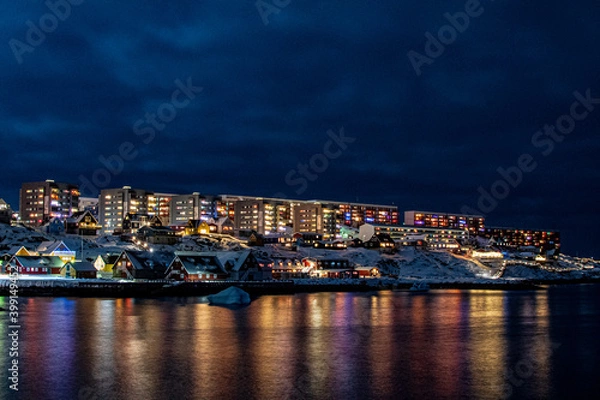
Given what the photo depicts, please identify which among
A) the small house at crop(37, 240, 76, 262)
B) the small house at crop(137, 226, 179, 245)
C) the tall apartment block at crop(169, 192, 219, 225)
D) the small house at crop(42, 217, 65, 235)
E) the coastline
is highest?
the tall apartment block at crop(169, 192, 219, 225)

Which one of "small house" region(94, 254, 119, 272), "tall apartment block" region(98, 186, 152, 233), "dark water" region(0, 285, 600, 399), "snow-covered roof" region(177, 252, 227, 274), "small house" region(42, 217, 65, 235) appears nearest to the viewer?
"dark water" region(0, 285, 600, 399)

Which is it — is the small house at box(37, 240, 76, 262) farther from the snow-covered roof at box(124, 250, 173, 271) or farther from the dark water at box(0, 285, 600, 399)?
the dark water at box(0, 285, 600, 399)

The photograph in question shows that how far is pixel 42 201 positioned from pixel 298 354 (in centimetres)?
14303

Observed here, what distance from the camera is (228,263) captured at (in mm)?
92375

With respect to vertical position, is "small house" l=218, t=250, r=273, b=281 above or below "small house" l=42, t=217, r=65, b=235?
below

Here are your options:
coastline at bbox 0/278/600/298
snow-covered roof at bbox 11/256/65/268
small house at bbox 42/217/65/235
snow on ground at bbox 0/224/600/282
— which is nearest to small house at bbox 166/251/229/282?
coastline at bbox 0/278/600/298

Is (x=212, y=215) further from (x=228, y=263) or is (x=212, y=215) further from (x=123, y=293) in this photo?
(x=123, y=293)

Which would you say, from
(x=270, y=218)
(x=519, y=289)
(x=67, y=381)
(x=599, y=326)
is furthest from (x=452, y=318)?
(x=270, y=218)

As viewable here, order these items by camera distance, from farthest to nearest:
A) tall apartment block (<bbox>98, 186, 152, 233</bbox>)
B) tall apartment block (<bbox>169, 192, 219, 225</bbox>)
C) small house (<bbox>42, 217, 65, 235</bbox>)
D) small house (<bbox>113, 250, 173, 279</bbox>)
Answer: tall apartment block (<bbox>169, 192, 219, 225</bbox>)
tall apartment block (<bbox>98, 186, 152, 233</bbox>)
small house (<bbox>42, 217, 65, 235</bbox>)
small house (<bbox>113, 250, 173, 279</bbox>)

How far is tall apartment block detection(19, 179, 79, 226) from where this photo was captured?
157875 mm

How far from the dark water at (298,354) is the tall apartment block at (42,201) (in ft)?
361


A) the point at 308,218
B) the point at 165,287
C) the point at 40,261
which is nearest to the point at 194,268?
the point at 165,287

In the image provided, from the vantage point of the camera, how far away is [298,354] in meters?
32.5

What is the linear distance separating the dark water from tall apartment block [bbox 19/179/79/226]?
109957mm
